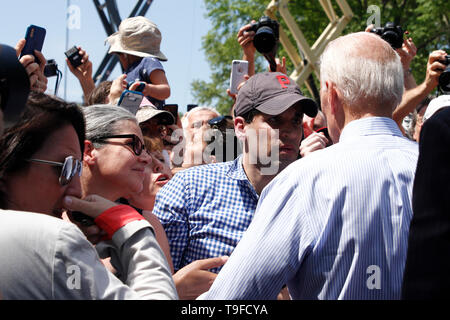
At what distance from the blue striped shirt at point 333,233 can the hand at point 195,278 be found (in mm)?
674

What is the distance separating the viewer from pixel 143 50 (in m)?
4.95

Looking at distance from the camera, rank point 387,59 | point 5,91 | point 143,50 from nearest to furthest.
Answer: point 5,91
point 387,59
point 143,50

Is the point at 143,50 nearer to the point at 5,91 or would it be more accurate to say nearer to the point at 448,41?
the point at 5,91

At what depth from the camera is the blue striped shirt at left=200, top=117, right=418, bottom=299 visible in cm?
194

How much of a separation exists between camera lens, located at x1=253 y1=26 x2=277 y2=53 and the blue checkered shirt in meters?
1.45

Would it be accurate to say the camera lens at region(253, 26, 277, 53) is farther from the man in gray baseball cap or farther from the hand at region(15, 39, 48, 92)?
the hand at region(15, 39, 48, 92)

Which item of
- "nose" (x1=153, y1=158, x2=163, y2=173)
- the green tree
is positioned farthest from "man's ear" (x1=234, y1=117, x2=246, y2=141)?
the green tree

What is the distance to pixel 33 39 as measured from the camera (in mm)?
3121

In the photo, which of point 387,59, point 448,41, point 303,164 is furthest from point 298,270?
point 448,41

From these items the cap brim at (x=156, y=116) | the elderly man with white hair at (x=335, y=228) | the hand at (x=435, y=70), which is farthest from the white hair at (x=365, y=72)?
the hand at (x=435, y=70)

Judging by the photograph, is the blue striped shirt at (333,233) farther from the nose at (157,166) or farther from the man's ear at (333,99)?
the nose at (157,166)

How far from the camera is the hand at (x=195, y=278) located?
8.95ft

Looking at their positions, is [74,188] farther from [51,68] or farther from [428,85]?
[428,85]
